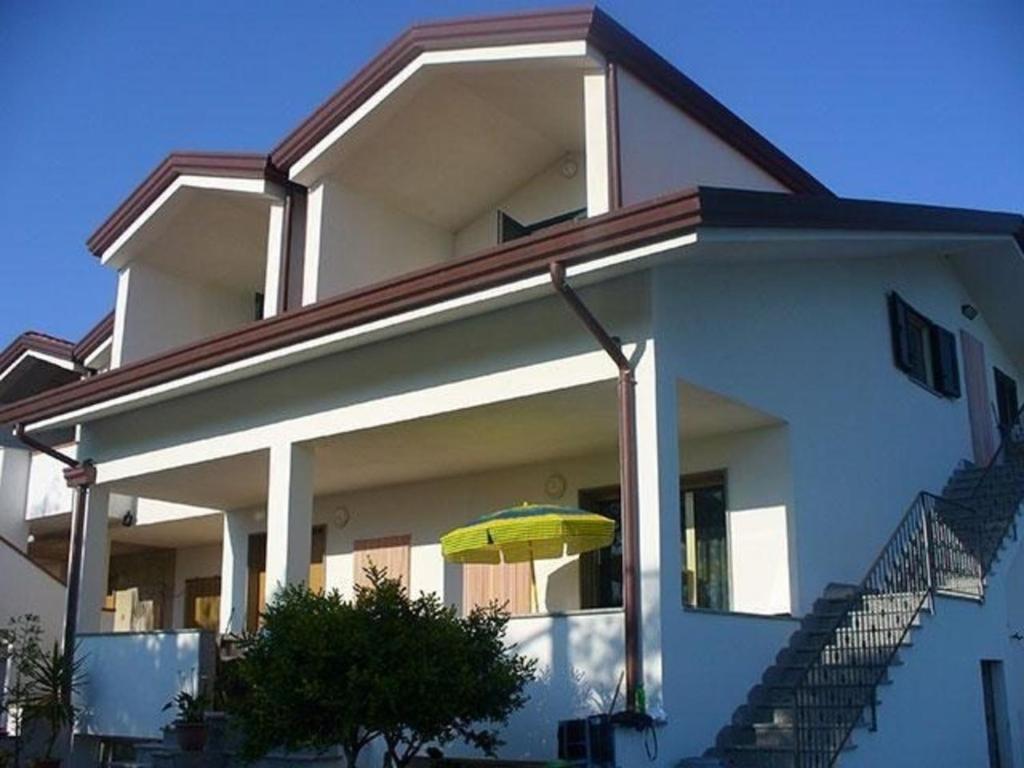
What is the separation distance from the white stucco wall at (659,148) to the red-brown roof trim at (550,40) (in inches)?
5.0

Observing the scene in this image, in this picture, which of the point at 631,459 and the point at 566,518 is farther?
the point at 566,518

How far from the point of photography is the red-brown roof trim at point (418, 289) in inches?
343

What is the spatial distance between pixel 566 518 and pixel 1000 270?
367 inches

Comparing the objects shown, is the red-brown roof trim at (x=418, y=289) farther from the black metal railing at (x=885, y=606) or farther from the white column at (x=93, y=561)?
the black metal railing at (x=885, y=606)

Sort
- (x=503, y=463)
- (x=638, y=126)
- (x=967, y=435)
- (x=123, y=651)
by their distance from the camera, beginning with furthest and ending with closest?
1. (x=967, y=435)
2. (x=503, y=463)
3. (x=123, y=651)
4. (x=638, y=126)

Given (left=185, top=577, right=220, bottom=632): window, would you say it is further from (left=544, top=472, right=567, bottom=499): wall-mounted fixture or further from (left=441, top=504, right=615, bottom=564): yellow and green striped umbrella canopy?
(left=441, top=504, right=615, bottom=564): yellow and green striped umbrella canopy

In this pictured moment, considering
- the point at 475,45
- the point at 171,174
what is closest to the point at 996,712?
the point at 475,45

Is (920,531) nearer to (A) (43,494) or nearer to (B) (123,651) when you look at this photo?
(B) (123,651)

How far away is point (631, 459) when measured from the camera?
931cm

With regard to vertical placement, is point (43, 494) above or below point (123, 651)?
above

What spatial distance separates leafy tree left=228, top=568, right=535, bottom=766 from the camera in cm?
830

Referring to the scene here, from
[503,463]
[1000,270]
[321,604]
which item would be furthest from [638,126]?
[1000,270]

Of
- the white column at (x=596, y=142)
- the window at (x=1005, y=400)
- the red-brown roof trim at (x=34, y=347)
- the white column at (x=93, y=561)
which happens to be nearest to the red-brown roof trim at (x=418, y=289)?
the white column at (x=93, y=561)

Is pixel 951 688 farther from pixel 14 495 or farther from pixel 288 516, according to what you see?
pixel 14 495
